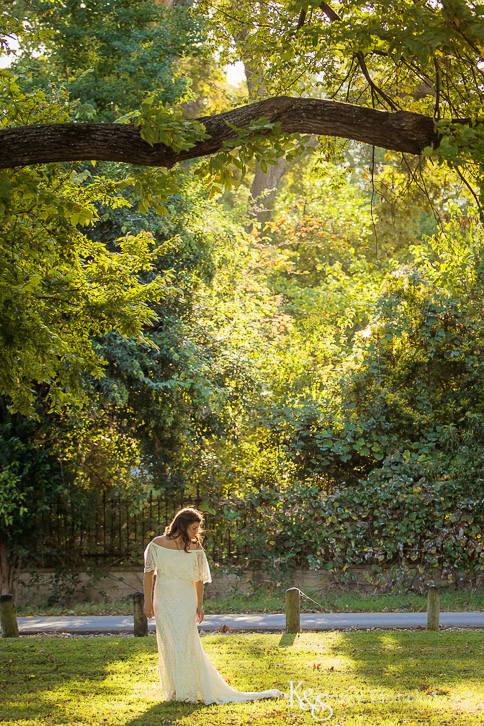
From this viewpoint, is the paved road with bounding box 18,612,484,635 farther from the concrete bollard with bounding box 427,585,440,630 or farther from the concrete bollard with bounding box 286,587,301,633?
the concrete bollard with bounding box 286,587,301,633

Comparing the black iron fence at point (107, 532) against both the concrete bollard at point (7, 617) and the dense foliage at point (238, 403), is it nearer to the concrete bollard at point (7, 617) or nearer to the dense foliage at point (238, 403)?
the dense foliage at point (238, 403)

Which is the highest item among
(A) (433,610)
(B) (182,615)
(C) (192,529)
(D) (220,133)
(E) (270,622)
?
(D) (220,133)

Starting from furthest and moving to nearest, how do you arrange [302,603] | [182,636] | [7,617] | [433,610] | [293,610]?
[302,603] < [433,610] < [293,610] < [7,617] < [182,636]

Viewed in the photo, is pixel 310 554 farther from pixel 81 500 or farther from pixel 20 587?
pixel 20 587

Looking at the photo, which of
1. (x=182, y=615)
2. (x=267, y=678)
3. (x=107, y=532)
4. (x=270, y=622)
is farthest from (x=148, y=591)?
(x=107, y=532)

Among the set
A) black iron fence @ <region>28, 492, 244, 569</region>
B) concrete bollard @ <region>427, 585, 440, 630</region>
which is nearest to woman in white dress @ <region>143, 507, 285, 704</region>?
concrete bollard @ <region>427, 585, 440, 630</region>

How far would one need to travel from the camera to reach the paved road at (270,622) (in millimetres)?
11875

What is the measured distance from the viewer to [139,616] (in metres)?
10.8

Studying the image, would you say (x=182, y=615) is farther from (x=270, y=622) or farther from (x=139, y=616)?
(x=270, y=622)

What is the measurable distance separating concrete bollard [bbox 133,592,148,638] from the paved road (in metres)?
1.12

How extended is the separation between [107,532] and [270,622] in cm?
429

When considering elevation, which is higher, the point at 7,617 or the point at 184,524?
the point at 184,524

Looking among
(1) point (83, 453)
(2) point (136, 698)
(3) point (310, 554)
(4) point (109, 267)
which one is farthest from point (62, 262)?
(3) point (310, 554)

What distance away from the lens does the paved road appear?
11875 mm
